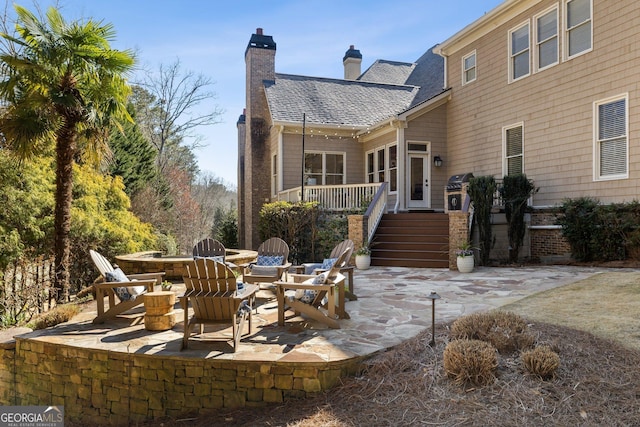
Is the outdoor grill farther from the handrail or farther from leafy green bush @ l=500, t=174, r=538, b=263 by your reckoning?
the handrail

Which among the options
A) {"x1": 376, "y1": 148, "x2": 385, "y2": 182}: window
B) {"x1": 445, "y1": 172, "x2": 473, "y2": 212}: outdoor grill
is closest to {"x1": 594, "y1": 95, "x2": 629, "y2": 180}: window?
{"x1": 445, "y1": 172, "x2": 473, "y2": 212}: outdoor grill

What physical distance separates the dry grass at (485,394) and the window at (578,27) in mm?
8247

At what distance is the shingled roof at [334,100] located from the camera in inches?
647

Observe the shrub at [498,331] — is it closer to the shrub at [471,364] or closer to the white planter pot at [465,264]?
the shrub at [471,364]

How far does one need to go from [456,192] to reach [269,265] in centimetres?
628

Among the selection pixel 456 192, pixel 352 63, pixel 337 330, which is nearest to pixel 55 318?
pixel 337 330

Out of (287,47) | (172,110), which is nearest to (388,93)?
(287,47)

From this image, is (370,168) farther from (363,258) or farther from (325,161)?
(363,258)

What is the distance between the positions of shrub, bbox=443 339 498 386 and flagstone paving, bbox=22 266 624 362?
85cm

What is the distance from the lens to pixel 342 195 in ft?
45.7

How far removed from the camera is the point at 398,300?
6992 millimetres

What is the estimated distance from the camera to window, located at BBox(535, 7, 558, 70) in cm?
1100

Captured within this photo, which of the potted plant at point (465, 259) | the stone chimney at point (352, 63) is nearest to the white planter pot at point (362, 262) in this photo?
the potted plant at point (465, 259)

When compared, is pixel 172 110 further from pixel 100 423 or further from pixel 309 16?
pixel 100 423
